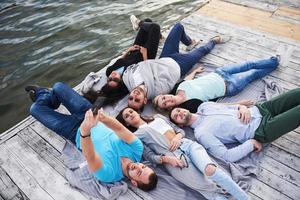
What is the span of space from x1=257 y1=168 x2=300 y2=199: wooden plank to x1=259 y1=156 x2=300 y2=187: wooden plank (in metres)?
0.05

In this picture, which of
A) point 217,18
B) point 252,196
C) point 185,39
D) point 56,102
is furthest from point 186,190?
point 217,18

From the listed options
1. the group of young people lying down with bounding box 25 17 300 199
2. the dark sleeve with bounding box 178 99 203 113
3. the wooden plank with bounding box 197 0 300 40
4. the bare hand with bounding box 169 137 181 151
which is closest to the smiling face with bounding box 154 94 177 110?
the group of young people lying down with bounding box 25 17 300 199

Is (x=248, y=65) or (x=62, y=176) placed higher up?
(x=248, y=65)

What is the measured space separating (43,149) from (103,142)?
1.17 m

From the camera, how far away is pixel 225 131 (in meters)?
4.18

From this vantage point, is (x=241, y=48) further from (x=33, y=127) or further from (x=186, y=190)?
(x=33, y=127)

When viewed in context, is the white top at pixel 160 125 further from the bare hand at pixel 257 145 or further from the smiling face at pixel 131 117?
the bare hand at pixel 257 145

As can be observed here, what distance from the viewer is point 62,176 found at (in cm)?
422

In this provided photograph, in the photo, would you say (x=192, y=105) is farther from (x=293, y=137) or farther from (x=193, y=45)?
(x=193, y=45)

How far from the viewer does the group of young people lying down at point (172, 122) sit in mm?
3670

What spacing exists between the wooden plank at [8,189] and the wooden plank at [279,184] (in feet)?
9.80

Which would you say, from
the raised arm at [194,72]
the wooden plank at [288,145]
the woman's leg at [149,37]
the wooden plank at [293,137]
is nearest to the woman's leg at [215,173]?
the wooden plank at [288,145]

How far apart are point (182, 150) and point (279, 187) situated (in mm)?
1218

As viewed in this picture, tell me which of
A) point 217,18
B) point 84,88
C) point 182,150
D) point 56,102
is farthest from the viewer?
point 217,18
